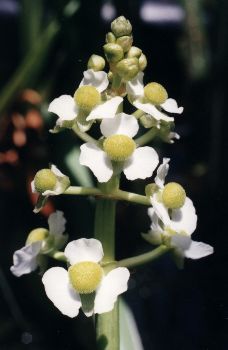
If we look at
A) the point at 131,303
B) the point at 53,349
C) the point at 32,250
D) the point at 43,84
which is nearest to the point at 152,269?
the point at 131,303

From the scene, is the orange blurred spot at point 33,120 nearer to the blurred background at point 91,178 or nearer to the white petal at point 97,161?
the blurred background at point 91,178

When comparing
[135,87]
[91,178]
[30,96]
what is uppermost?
[135,87]

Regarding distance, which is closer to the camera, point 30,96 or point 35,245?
point 35,245

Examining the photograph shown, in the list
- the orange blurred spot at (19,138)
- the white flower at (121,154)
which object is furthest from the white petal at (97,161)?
the orange blurred spot at (19,138)

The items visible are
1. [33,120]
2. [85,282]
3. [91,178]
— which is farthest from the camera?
[33,120]

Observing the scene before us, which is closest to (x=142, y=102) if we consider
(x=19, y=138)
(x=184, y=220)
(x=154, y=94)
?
(x=154, y=94)

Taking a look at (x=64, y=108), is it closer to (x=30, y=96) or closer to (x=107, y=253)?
(x=107, y=253)
